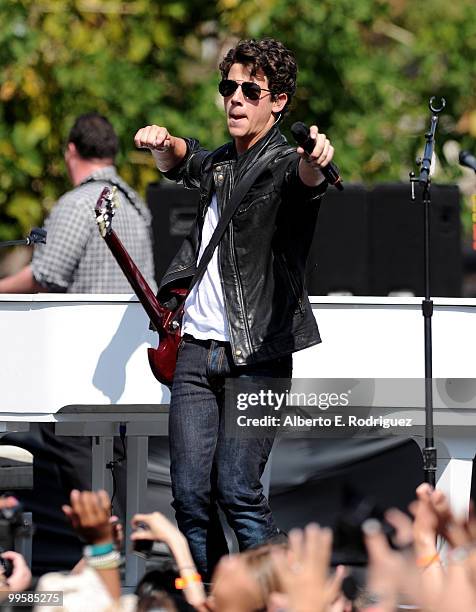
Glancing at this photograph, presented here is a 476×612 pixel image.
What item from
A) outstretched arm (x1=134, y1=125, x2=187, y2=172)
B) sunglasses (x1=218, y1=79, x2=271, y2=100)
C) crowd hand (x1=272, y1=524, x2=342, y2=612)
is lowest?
crowd hand (x1=272, y1=524, x2=342, y2=612)

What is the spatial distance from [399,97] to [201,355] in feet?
25.3

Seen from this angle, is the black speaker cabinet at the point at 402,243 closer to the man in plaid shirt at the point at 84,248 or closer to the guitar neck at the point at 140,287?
the man in plaid shirt at the point at 84,248

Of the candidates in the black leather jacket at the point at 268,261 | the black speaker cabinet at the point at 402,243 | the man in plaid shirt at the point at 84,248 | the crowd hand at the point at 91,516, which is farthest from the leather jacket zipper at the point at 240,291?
the black speaker cabinet at the point at 402,243

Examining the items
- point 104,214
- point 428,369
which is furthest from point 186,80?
point 428,369

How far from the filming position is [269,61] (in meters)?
4.45

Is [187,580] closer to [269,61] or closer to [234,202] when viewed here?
[234,202]

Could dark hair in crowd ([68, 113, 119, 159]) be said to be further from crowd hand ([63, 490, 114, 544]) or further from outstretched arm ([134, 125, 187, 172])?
crowd hand ([63, 490, 114, 544])

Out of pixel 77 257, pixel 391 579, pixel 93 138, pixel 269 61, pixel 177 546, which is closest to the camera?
pixel 391 579

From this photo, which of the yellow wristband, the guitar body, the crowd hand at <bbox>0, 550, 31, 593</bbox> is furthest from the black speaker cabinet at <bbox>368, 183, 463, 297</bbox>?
the yellow wristband

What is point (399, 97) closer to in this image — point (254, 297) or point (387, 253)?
point (387, 253)

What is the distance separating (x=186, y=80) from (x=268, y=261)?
23.8 ft

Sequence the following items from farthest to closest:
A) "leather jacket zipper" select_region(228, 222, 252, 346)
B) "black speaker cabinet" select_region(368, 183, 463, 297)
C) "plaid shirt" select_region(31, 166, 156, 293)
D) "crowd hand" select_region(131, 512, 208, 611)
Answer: "black speaker cabinet" select_region(368, 183, 463, 297) < "plaid shirt" select_region(31, 166, 156, 293) < "leather jacket zipper" select_region(228, 222, 252, 346) < "crowd hand" select_region(131, 512, 208, 611)

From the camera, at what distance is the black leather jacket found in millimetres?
4316

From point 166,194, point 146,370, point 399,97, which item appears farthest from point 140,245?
point 399,97
